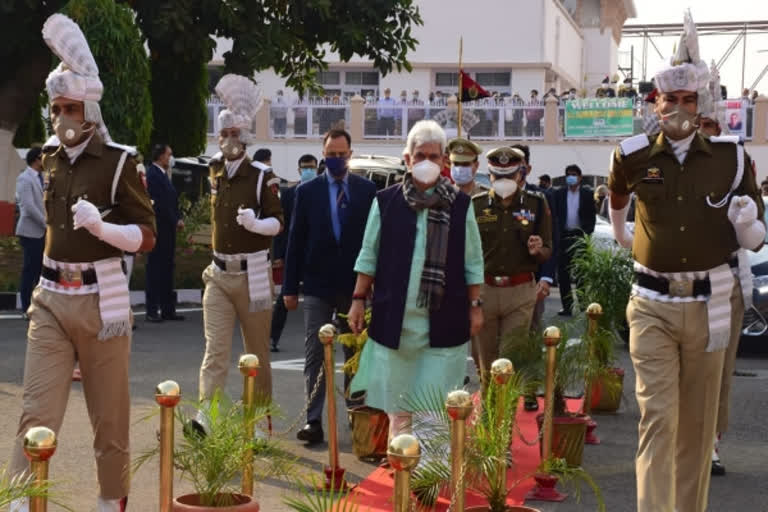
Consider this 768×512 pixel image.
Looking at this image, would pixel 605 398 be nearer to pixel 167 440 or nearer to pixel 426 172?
pixel 426 172

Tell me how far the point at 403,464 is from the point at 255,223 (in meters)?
4.43

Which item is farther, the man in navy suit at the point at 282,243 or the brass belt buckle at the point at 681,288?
the man in navy suit at the point at 282,243

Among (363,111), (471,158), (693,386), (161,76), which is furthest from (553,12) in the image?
(693,386)

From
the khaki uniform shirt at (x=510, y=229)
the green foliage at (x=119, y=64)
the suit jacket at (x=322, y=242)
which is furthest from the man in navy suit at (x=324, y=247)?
the green foliage at (x=119, y=64)

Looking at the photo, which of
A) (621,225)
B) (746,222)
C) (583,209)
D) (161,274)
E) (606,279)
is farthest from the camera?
(583,209)

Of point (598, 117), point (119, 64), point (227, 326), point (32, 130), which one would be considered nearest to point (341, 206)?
point (227, 326)

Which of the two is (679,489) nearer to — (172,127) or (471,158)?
(471,158)

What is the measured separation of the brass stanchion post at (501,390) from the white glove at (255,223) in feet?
9.54

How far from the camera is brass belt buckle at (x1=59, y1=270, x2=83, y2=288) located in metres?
6.55

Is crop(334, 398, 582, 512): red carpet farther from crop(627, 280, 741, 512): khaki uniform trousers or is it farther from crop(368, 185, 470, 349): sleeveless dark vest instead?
crop(368, 185, 470, 349): sleeveless dark vest

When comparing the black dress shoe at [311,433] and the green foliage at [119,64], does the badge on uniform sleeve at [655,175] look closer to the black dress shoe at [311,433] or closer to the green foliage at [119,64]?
the black dress shoe at [311,433]

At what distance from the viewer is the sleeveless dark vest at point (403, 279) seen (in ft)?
24.6

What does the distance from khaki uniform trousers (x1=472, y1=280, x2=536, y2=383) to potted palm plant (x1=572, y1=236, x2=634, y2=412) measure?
26.7 inches

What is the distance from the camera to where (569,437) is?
863 centimetres
